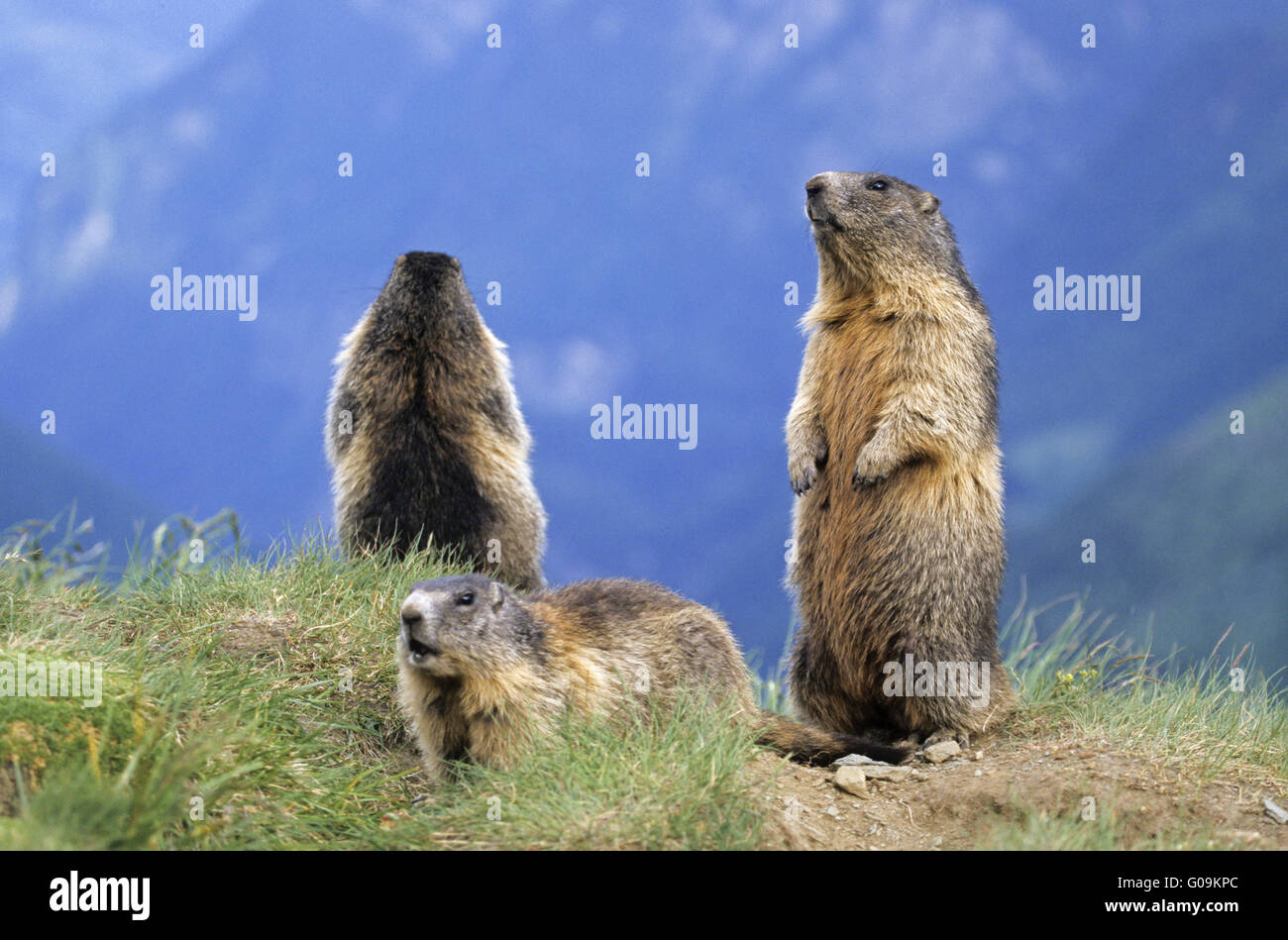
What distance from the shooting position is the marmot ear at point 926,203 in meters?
7.67

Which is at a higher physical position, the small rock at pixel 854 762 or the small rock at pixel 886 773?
the small rock at pixel 854 762

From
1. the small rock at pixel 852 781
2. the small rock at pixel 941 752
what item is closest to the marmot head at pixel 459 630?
the small rock at pixel 852 781

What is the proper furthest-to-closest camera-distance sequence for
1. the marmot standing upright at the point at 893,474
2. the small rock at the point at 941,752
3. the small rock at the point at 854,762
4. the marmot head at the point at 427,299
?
the marmot head at the point at 427,299, the marmot standing upright at the point at 893,474, the small rock at the point at 941,752, the small rock at the point at 854,762

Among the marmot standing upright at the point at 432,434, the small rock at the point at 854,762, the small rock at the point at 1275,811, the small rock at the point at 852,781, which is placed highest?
the marmot standing upright at the point at 432,434

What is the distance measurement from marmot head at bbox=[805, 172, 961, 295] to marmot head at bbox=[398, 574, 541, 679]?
3247 millimetres

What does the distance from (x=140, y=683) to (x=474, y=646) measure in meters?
1.52

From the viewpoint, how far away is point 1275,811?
19.5ft

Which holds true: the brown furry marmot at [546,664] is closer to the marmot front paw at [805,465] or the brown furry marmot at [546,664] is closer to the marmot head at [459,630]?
the marmot head at [459,630]

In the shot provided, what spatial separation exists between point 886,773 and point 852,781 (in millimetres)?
287

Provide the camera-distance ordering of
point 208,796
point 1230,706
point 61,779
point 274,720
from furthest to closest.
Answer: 1. point 1230,706
2. point 274,720
3. point 208,796
4. point 61,779

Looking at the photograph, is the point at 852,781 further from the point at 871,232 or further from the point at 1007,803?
the point at 871,232

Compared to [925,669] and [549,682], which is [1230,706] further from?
[549,682]
